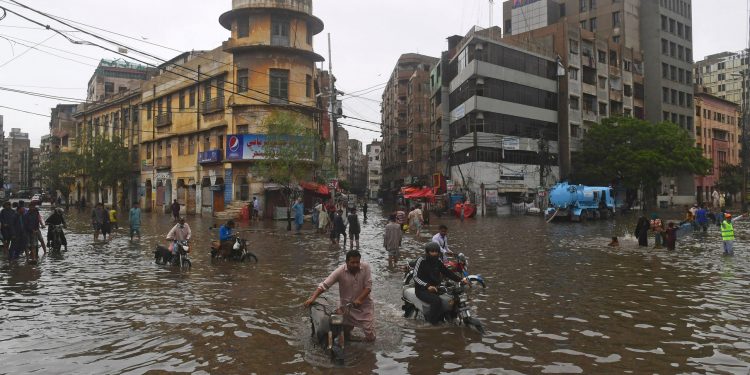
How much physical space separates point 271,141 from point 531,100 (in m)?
31.6

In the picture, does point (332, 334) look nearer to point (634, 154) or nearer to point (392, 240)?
point (392, 240)

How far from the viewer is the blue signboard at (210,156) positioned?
1602 inches

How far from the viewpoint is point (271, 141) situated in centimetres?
3450

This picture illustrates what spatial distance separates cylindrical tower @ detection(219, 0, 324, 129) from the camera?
1502 inches

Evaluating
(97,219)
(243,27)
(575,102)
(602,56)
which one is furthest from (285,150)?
(602,56)

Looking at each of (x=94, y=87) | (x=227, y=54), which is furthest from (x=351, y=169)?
(x=227, y=54)

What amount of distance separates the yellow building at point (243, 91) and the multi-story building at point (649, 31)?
36.9 m

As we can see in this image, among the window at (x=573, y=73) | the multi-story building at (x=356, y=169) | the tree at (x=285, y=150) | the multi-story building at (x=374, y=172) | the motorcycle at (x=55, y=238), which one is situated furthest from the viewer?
the multi-story building at (x=356, y=169)

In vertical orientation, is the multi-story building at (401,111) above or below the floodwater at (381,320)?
above

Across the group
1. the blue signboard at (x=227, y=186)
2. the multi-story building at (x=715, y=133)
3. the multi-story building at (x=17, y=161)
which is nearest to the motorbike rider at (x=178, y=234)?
the blue signboard at (x=227, y=186)

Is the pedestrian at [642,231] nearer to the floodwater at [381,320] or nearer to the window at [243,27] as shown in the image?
the floodwater at [381,320]

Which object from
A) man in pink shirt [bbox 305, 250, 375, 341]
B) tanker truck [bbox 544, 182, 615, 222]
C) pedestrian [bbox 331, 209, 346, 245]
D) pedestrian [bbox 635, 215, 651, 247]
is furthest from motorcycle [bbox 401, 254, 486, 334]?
tanker truck [bbox 544, 182, 615, 222]

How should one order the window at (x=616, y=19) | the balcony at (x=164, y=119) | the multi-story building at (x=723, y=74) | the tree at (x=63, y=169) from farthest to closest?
the multi-story building at (x=723, y=74) < the window at (x=616, y=19) < the tree at (x=63, y=169) < the balcony at (x=164, y=119)

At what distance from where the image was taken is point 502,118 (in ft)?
167
